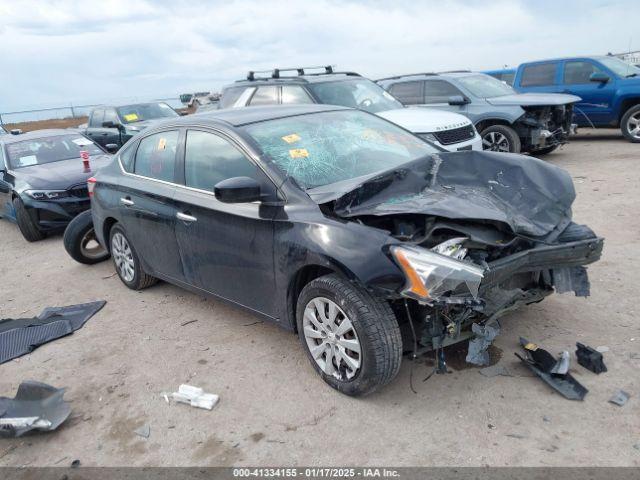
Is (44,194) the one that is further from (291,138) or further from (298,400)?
(298,400)

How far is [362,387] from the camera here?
311 cm

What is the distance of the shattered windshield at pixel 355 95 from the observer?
8406mm

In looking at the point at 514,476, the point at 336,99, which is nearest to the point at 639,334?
the point at 514,476

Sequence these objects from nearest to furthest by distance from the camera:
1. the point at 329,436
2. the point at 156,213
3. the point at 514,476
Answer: the point at 514,476, the point at 329,436, the point at 156,213

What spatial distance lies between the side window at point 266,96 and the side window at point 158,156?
4412 millimetres

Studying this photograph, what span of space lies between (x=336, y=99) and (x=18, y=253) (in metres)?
5.25

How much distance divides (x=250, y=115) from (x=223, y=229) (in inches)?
39.9

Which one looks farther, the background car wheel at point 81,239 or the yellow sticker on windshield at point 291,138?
the background car wheel at point 81,239

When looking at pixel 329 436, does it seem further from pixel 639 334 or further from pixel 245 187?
pixel 639 334

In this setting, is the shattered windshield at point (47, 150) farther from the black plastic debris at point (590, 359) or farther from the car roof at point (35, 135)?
the black plastic debris at point (590, 359)

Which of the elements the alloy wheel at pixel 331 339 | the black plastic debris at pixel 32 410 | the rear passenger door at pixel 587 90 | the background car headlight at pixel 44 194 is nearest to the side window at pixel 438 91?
the rear passenger door at pixel 587 90

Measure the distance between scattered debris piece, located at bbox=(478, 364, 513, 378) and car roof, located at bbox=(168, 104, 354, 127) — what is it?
2.39 meters

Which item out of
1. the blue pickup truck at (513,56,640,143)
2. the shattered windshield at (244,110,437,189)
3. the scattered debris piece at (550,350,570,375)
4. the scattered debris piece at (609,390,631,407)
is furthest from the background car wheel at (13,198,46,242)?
the blue pickup truck at (513,56,640,143)

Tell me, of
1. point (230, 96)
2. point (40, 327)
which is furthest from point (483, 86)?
point (40, 327)
